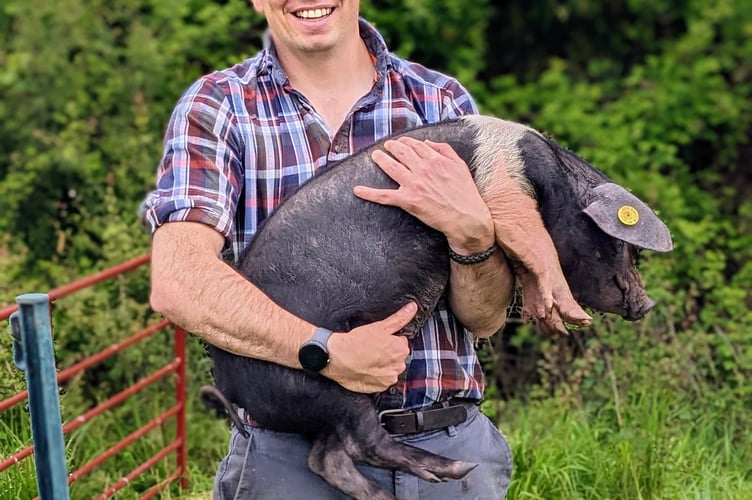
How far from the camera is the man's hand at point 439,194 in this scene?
2.73m

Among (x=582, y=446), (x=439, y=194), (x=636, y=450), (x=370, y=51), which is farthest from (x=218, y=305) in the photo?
(x=582, y=446)

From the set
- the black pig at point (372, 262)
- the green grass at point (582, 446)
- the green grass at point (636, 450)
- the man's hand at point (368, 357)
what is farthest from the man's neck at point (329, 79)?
the green grass at point (636, 450)

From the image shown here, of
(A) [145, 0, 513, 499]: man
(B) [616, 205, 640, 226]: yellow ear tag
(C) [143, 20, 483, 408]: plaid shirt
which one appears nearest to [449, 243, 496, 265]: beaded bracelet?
(A) [145, 0, 513, 499]: man

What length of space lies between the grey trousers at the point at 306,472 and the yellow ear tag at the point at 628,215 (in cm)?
63

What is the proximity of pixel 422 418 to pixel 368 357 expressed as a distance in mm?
283

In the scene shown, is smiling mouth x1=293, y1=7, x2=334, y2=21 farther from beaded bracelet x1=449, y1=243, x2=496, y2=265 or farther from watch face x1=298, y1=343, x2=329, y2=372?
watch face x1=298, y1=343, x2=329, y2=372

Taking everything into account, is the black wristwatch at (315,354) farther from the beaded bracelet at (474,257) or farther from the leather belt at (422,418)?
the beaded bracelet at (474,257)

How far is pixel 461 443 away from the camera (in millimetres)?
2959

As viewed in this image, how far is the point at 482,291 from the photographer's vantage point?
2.87 metres

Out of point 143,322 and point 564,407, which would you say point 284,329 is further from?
point 143,322

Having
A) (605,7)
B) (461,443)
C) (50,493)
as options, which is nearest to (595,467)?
A: (461,443)

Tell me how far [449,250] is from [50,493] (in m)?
1.11

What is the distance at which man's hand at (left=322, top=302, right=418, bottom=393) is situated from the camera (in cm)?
266

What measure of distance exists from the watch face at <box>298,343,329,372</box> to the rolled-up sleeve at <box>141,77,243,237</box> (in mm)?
337
